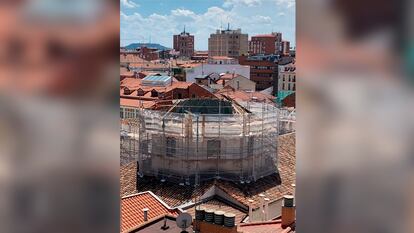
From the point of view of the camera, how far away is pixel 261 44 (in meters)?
34.8

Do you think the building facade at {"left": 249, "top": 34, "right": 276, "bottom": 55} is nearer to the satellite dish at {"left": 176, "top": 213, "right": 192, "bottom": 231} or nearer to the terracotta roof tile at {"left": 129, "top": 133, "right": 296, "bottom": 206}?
the terracotta roof tile at {"left": 129, "top": 133, "right": 296, "bottom": 206}

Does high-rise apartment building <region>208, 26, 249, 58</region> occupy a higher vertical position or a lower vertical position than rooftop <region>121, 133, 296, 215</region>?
higher

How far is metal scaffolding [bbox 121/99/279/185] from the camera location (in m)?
7.94

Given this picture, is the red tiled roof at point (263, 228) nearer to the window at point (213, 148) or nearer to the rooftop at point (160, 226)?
the rooftop at point (160, 226)

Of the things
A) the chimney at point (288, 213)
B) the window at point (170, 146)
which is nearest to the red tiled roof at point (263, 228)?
the chimney at point (288, 213)

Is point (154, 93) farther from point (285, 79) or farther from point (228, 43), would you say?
point (228, 43)

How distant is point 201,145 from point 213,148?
0.20 metres

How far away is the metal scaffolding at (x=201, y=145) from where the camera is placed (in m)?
7.94

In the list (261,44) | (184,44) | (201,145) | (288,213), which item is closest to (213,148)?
(201,145)

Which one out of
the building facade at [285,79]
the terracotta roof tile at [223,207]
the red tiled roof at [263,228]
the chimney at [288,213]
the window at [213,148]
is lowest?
the terracotta roof tile at [223,207]

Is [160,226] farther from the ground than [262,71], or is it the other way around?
[262,71]

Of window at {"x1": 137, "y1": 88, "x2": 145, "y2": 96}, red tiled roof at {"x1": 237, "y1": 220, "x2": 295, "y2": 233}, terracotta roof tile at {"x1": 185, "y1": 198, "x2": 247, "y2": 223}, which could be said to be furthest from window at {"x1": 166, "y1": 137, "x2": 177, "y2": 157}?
window at {"x1": 137, "y1": 88, "x2": 145, "y2": 96}
